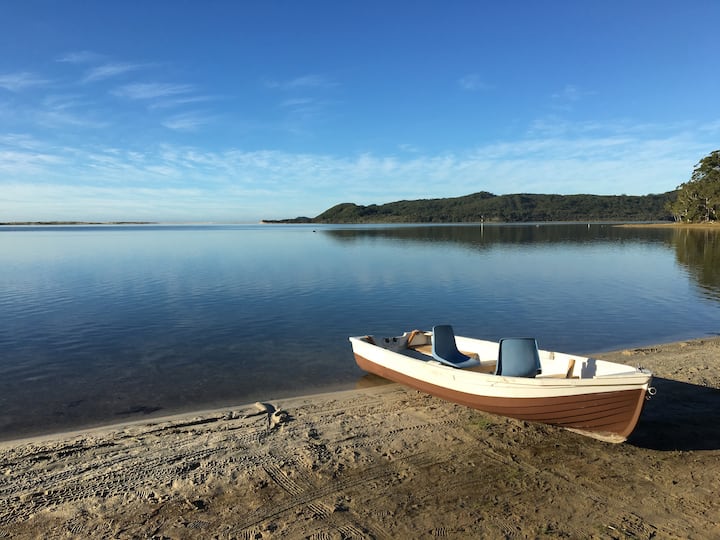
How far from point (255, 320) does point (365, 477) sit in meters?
14.0

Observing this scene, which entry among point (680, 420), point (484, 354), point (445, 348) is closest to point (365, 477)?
point (445, 348)

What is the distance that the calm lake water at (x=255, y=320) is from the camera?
1223 centimetres

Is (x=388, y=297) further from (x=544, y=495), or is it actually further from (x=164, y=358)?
(x=544, y=495)

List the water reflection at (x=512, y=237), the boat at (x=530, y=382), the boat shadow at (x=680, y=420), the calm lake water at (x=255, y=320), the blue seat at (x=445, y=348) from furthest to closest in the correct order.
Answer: the water reflection at (x=512, y=237), the calm lake water at (x=255, y=320), the blue seat at (x=445, y=348), the boat shadow at (x=680, y=420), the boat at (x=530, y=382)

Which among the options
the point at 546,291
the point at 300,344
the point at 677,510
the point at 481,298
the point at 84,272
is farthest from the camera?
the point at 84,272

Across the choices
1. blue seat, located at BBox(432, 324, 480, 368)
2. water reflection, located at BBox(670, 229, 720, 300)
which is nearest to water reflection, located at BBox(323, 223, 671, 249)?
water reflection, located at BBox(670, 229, 720, 300)

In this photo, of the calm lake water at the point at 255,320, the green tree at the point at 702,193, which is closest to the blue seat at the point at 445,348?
the calm lake water at the point at 255,320

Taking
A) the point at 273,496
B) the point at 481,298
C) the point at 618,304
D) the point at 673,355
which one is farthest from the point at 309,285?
the point at 273,496

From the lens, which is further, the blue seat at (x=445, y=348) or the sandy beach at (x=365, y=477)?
the blue seat at (x=445, y=348)

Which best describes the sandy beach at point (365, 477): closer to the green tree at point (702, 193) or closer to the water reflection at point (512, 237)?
the water reflection at point (512, 237)

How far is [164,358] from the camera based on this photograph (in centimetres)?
1502

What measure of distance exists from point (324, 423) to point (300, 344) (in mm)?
7341

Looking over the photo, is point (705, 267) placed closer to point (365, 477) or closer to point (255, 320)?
point (255, 320)

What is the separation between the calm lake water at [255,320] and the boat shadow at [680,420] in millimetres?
5337
